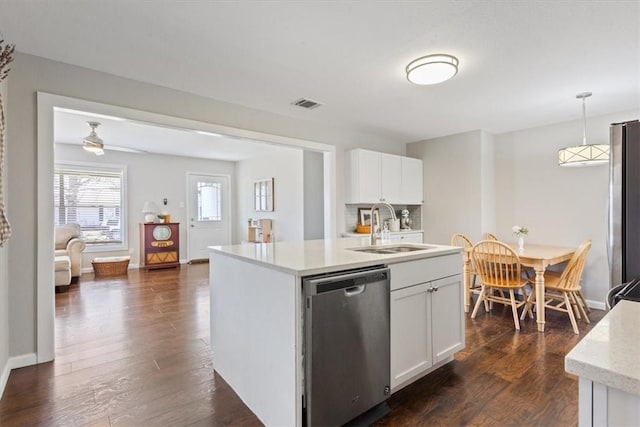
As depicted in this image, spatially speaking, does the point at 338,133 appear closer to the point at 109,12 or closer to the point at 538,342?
the point at 109,12

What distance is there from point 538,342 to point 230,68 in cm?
359

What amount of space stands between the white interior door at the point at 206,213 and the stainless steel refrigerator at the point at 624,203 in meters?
7.33

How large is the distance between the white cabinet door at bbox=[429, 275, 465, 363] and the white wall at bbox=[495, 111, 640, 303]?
9.07ft

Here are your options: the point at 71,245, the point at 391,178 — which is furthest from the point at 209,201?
the point at 391,178

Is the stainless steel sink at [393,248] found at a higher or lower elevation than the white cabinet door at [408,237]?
higher

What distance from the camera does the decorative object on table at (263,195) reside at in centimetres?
671

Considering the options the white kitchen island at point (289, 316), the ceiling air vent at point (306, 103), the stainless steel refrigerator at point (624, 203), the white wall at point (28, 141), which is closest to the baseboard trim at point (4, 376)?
the white wall at point (28, 141)

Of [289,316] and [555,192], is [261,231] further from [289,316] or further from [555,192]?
[289,316]

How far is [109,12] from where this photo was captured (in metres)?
1.96

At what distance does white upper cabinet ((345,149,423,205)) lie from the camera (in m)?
4.52

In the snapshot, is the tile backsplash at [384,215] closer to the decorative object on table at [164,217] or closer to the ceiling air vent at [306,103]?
the ceiling air vent at [306,103]

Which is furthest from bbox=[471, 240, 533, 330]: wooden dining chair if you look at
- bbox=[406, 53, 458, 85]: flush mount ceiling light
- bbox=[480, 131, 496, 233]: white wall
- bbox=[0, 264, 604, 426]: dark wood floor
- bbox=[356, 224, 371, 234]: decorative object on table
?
bbox=[406, 53, 458, 85]: flush mount ceiling light

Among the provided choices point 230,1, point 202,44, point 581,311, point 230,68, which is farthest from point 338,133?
point 581,311

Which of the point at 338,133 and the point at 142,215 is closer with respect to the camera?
the point at 338,133
